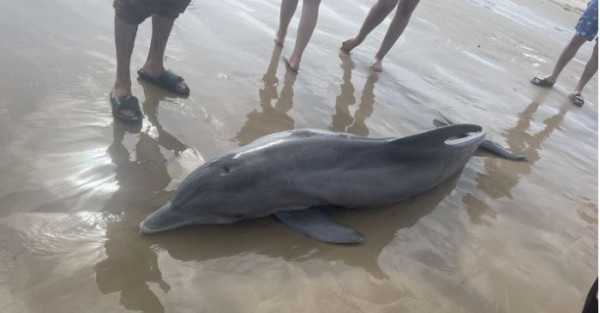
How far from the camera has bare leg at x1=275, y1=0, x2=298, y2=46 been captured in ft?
20.5

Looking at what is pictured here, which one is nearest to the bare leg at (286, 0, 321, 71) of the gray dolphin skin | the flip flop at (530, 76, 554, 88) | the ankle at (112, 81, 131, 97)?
the ankle at (112, 81, 131, 97)

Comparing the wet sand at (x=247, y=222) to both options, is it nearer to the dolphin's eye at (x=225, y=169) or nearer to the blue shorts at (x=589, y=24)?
the dolphin's eye at (x=225, y=169)

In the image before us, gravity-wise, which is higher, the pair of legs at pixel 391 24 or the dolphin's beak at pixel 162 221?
the pair of legs at pixel 391 24

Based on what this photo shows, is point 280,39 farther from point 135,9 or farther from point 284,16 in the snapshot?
point 135,9

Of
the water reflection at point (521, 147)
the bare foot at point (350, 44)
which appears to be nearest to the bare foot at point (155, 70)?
the water reflection at point (521, 147)

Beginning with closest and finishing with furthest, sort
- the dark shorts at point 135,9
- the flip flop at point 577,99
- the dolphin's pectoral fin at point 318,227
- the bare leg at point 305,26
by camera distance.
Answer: the dolphin's pectoral fin at point 318,227 → the dark shorts at point 135,9 → the bare leg at point 305,26 → the flip flop at point 577,99

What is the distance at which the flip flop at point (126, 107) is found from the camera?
392 centimetres

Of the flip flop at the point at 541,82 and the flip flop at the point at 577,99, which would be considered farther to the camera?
the flip flop at the point at 541,82

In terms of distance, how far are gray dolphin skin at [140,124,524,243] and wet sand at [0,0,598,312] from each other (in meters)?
0.10

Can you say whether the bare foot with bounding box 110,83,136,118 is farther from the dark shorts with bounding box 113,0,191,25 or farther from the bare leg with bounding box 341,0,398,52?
the bare leg with bounding box 341,0,398,52

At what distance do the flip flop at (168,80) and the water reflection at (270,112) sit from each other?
0.69m

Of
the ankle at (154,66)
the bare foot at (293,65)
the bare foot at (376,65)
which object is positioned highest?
the bare foot at (376,65)

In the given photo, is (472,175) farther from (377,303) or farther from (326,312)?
(326,312)

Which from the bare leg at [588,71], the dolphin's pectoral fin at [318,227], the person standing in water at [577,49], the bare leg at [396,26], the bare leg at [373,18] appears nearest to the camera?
the dolphin's pectoral fin at [318,227]
